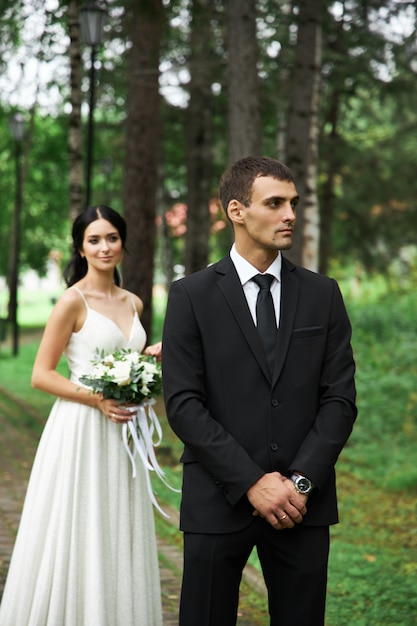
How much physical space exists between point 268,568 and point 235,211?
4.50ft

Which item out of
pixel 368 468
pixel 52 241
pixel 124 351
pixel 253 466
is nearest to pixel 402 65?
pixel 368 468

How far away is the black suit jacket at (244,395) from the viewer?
3734mm

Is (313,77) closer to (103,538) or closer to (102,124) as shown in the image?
(103,538)

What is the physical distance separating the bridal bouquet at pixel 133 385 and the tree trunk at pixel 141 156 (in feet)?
31.2

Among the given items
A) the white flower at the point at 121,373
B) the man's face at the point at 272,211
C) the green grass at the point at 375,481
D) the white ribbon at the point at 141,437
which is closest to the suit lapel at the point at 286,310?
the man's face at the point at 272,211

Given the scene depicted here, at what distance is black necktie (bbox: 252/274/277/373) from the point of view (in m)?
3.84

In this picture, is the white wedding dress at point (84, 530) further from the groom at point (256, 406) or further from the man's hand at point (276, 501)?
the man's hand at point (276, 501)

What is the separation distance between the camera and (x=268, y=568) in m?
3.91

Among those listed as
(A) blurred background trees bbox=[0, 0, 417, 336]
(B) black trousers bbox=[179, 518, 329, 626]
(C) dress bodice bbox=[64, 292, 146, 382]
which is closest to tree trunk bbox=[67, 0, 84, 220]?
(A) blurred background trees bbox=[0, 0, 417, 336]

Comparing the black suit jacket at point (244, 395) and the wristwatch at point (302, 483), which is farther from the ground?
the black suit jacket at point (244, 395)

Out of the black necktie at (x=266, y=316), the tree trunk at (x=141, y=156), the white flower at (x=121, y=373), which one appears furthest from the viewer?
the tree trunk at (x=141, y=156)

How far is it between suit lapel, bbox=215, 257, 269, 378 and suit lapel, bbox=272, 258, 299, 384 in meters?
0.05

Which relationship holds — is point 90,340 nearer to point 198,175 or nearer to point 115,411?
point 115,411

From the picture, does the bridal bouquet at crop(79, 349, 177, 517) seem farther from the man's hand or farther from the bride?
the man's hand
